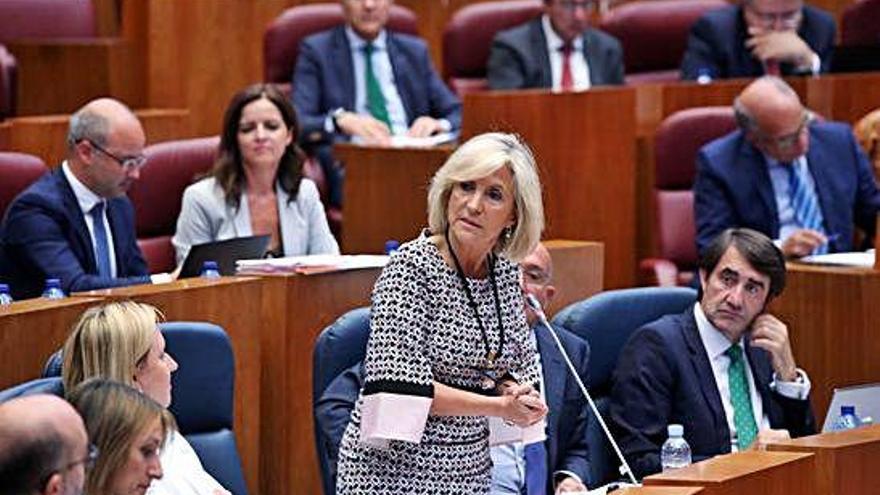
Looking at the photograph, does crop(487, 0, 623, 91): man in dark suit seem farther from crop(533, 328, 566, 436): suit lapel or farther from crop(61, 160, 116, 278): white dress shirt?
crop(533, 328, 566, 436): suit lapel

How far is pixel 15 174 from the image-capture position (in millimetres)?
4988

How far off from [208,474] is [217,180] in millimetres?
1409

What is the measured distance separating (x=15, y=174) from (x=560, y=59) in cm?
209

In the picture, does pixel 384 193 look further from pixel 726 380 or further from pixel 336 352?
pixel 336 352

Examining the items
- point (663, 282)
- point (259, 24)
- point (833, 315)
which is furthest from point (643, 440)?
point (259, 24)

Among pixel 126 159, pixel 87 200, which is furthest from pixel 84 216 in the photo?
pixel 126 159

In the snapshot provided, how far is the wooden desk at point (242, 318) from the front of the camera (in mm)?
4008

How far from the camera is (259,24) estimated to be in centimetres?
639

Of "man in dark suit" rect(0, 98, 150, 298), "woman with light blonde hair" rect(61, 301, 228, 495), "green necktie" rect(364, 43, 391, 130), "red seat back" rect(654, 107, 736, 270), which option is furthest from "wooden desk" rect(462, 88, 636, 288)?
"woman with light blonde hair" rect(61, 301, 228, 495)

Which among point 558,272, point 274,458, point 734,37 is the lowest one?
point 274,458

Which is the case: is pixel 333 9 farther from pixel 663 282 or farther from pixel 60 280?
pixel 60 280

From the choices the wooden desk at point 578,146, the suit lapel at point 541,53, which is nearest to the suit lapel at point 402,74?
the suit lapel at point 541,53

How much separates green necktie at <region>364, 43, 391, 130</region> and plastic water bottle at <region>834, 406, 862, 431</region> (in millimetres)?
2440

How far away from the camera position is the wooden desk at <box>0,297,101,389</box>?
3.67m
